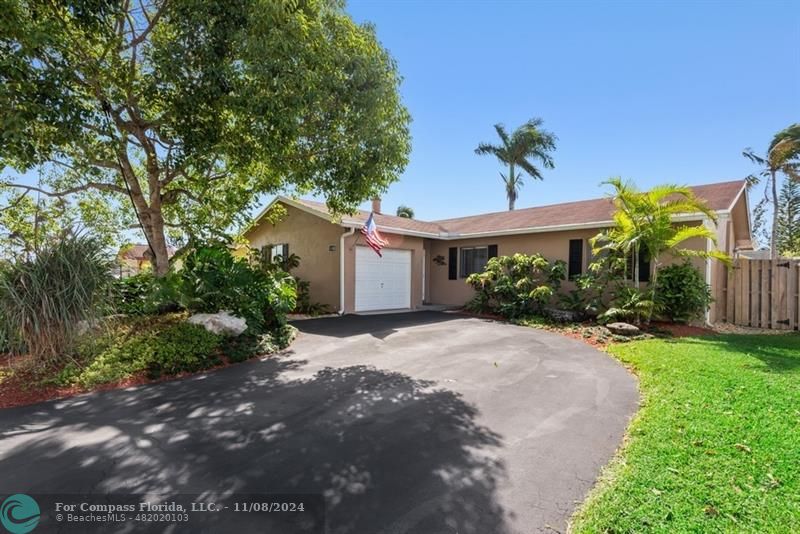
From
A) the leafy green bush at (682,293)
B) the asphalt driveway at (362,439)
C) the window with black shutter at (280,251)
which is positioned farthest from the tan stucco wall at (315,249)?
the leafy green bush at (682,293)

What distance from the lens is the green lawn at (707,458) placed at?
2.20 metres

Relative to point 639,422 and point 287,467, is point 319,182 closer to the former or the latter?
point 287,467

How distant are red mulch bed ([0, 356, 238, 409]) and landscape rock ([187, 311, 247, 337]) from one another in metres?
1.45

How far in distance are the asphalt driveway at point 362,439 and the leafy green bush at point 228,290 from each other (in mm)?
1810

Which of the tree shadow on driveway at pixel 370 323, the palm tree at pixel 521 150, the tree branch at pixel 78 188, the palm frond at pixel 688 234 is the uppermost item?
the palm tree at pixel 521 150

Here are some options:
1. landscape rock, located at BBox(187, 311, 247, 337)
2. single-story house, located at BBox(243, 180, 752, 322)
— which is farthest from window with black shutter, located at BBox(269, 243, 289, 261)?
landscape rock, located at BBox(187, 311, 247, 337)

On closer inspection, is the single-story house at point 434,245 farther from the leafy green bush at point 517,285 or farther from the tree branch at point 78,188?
the tree branch at point 78,188

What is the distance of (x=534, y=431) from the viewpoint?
11.7 ft

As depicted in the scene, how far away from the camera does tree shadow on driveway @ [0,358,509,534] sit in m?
2.45

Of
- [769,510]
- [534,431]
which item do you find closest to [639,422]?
[534,431]

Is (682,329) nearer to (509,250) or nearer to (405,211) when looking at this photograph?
(509,250)

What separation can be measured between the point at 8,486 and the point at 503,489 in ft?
11.8

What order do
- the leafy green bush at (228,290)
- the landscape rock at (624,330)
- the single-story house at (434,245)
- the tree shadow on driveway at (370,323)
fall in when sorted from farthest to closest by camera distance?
1. the single-story house at (434,245)
2. the tree shadow on driveway at (370,323)
3. the landscape rock at (624,330)
4. the leafy green bush at (228,290)

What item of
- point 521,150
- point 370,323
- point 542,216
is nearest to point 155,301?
point 370,323
